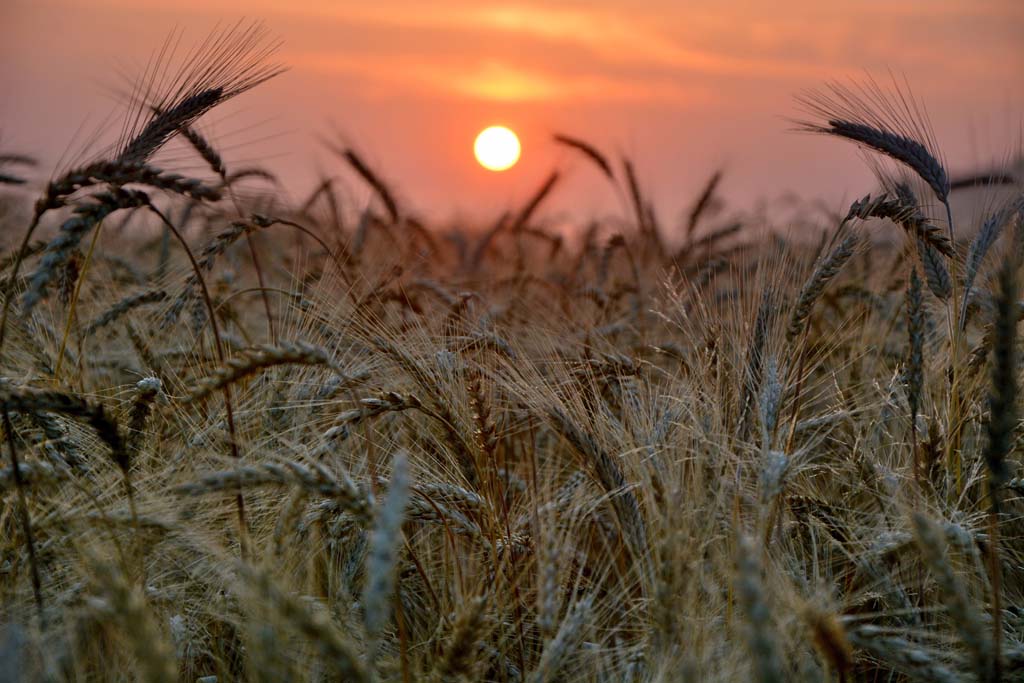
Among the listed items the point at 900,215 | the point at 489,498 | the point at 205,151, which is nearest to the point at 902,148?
the point at 900,215

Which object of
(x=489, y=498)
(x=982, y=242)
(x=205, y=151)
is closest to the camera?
(x=489, y=498)

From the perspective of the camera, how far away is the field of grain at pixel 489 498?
1445mm

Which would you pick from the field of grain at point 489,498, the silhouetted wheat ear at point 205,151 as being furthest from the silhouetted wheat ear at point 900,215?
the silhouetted wheat ear at point 205,151

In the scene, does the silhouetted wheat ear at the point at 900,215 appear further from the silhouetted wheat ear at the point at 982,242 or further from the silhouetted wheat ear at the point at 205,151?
the silhouetted wheat ear at the point at 205,151

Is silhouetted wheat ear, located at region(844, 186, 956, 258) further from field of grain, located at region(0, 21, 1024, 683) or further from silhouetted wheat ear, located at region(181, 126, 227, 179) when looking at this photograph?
silhouetted wheat ear, located at region(181, 126, 227, 179)

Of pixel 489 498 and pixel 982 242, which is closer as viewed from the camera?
pixel 489 498

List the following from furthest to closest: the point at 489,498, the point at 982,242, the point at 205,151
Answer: the point at 205,151, the point at 982,242, the point at 489,498

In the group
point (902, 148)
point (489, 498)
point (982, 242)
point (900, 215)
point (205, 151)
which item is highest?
point (205, 151)

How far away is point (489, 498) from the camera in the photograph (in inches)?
76.0

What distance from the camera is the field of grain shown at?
1.45 m

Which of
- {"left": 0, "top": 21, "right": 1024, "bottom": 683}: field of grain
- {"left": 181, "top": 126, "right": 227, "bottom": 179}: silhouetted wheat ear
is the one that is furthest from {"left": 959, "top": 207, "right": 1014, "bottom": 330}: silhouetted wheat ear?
{"left": 181, "top": 126, "right": 227, "bottom": 179}: silhouetted wheat ear

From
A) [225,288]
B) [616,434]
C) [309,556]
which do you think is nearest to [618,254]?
[225,288]

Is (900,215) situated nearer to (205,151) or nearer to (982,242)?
(982,242)

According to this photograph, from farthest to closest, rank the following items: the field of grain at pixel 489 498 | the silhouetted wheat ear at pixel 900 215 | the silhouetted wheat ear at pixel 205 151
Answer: the silhouetted wheat ear at pixel 205 151 < the silhouetted wheat ear at pixel 900 215 < the field of grain at pixel 489 498
